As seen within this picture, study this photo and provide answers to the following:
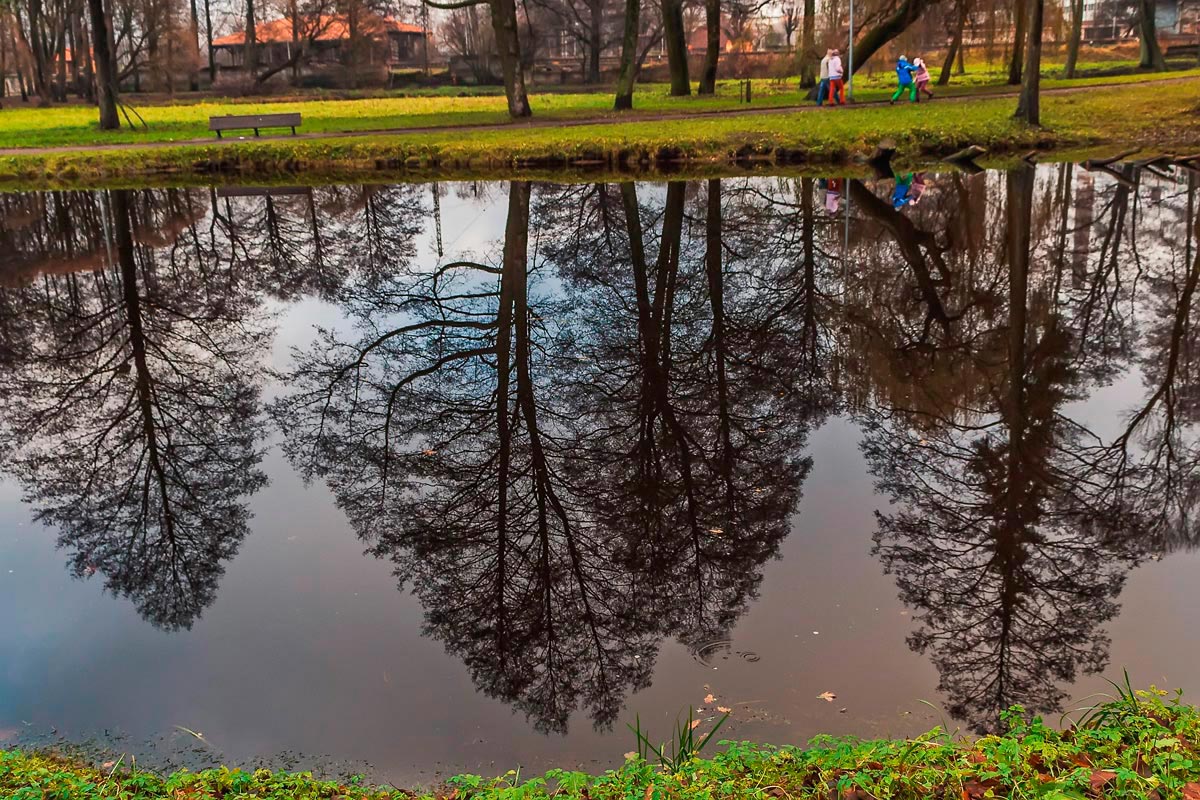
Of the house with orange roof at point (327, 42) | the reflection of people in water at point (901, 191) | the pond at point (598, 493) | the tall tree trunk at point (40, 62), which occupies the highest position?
the house with orange roof at point (327, 42)

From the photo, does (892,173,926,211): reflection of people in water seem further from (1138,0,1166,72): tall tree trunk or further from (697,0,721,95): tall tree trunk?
(1138,0,1166,72): tall tree trunk

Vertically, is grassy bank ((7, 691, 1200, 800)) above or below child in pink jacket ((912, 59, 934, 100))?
below

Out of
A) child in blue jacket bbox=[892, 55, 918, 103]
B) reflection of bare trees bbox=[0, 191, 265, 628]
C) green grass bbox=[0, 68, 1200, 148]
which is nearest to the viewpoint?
reflection of bare trees bbox=[0, 191, 265, 628]

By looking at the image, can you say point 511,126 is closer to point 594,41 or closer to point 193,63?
point 594,41

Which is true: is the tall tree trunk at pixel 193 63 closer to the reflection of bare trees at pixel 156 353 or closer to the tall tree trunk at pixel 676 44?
the tall tree trunk at pixel 676 44

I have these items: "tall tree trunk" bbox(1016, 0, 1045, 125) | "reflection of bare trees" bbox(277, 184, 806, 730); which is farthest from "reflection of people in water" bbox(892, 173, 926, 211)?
"reflection of bare trees" bbox(277, 184, 806, 730)

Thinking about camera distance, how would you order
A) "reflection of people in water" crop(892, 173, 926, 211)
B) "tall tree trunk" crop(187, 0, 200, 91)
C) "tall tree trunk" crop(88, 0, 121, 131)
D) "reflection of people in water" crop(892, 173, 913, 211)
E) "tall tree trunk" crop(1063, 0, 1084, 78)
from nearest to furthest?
"reflection of people in water" crop(892, 173, 913, 211) → "reflection of people in water" crop(892, 173, 926, 211) → "tall tree trunk" crop(88, 0, 121, 131) → "tall tree trunk" crop(1063, 0, 1084, 78) → "tall tree trunk" crop(187, 0, 200, 91)

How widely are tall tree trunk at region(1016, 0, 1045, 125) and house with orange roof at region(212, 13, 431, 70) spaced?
166 ft

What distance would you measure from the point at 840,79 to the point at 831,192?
14232 millimetres

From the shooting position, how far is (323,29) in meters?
65.9

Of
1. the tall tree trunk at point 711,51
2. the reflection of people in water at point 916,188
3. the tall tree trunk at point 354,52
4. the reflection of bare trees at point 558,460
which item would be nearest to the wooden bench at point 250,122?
the tall tree trunk at point 711,51

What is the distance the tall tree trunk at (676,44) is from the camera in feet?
123

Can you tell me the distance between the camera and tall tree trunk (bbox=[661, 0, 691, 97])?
37.6 m

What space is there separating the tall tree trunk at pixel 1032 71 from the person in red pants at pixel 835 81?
25.7 ft
